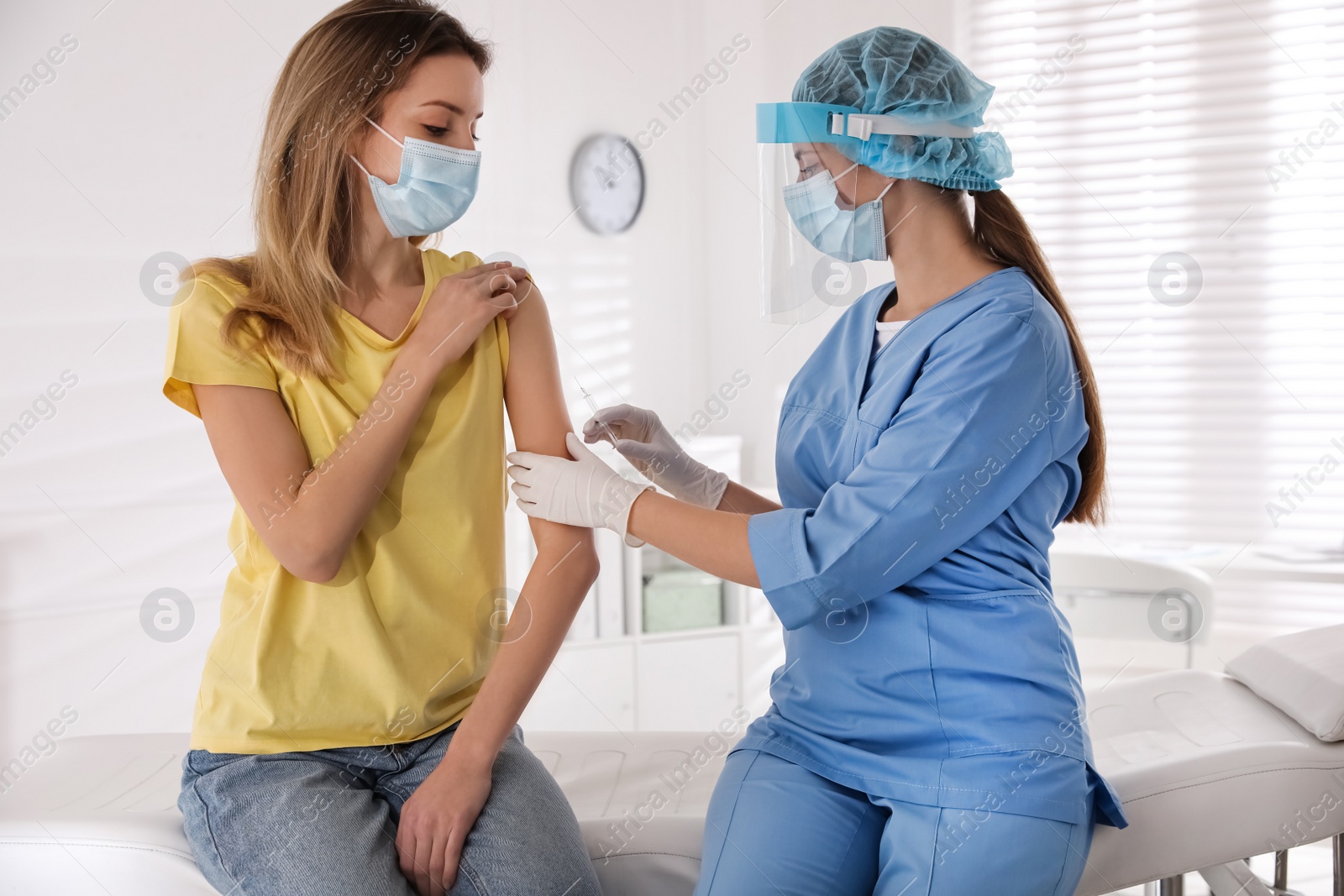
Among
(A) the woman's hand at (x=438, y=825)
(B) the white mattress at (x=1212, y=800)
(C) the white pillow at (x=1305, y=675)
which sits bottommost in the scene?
(B) the white mattress at (x=1212, y=800)

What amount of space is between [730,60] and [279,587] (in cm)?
275

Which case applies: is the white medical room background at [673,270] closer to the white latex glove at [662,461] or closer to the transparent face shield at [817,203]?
the white latex glove at [662,461]

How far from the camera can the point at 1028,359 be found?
1.15 meters

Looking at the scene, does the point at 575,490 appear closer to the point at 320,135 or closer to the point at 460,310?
the point at 460,310

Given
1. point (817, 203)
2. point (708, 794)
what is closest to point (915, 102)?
point (817, 203)

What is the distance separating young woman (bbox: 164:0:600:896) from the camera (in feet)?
3.53

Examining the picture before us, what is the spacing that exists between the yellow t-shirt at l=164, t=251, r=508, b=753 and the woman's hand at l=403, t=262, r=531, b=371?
0.05 meters

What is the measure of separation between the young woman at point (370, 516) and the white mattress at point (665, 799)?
14cm

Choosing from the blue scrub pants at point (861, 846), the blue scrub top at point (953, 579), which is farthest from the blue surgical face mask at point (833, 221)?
the blue scrub pants at point (861, 846)

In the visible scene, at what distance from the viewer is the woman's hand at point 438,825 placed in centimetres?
106

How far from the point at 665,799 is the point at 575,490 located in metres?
0.48

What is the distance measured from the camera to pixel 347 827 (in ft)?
3.42

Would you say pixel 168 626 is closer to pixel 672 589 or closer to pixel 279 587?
pixel 672 589

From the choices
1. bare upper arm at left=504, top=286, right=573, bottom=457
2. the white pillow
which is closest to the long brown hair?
bare upper arm at left=504, top=286, right=573, bottom=457
